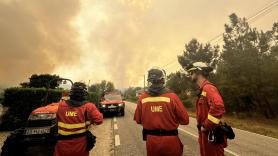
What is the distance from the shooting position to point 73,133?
15.4 ft

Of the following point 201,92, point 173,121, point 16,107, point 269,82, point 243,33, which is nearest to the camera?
point 173,121

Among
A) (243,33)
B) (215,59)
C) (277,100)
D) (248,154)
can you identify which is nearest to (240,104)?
(277,100)

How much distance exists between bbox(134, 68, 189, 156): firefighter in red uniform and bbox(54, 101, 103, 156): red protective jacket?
3.70ft

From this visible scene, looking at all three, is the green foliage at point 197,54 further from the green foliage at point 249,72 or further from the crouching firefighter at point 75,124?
the crouching firefighter at point 75,124

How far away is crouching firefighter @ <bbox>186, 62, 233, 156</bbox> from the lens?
13.7ft

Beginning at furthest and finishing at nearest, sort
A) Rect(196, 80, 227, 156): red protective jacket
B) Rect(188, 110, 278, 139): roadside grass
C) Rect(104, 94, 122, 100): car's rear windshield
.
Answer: Rect(104, 94, 122, 100): car's rear windshield → Rect(188, 110, 278, 139): roadside grass → Rect(196, 80, 227, 156): red protective jacket

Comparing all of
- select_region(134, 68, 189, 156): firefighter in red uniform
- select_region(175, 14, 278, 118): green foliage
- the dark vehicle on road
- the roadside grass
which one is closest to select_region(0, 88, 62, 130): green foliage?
the dark vehicle on road

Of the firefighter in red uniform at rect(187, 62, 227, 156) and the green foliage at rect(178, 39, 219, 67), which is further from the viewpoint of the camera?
the green foliage at rect(178, 39, 219, 67)

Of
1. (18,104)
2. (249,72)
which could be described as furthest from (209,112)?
(249,72)

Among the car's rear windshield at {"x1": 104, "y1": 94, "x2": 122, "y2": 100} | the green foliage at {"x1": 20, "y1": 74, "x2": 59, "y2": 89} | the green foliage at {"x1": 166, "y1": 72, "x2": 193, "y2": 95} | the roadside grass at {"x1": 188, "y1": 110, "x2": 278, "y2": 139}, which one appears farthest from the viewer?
the green foliage at {"x1": 166, "y1": 72, "x2": 193, "y2": 95}

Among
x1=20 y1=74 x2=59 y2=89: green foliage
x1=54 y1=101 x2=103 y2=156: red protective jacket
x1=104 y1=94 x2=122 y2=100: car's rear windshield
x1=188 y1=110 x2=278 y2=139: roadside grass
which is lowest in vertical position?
x1=188 y1=110 x2=278 y2=139: roadside grass

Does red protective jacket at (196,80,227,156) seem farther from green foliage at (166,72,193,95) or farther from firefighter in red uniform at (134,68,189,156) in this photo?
green foliage at (166,72,193,95)

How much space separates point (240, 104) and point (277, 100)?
437cm

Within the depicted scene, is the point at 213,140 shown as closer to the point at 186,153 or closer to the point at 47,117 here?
the point at 186,153
